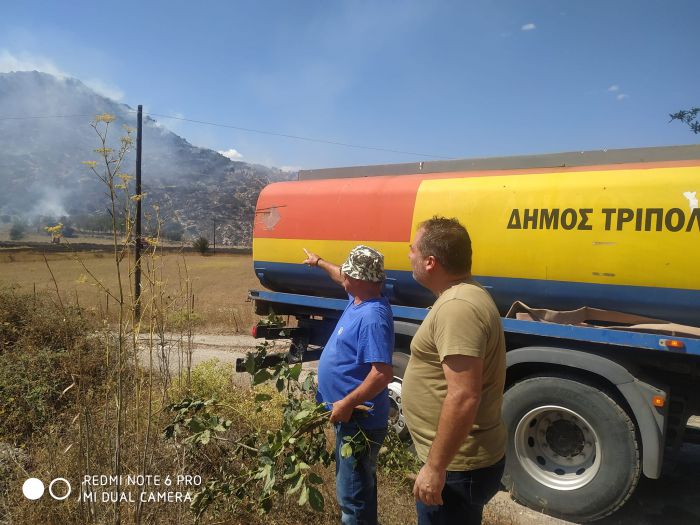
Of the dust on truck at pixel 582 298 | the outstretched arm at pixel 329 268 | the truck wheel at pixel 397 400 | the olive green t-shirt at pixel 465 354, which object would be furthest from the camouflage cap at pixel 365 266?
the truck wheel at pixel 397 400

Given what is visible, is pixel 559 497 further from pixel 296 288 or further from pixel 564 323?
pixel 296 288

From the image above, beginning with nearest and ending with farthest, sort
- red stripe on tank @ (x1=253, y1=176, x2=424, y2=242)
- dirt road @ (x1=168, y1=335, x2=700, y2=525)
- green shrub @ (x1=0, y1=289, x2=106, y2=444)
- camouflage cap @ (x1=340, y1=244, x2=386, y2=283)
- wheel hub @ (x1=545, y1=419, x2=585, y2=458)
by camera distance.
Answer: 1. camouflage cap @ (x1=340, y1=244, x2=386, y2=283)
2. dirt road @ (x1=168, y1=335, x2=700, y2=525)
3. wheel hub @ (x1=545, y1=419, x2=585, y2=458)
4. green shrub @ (x1=0, y1=289, x2=106, y2=444)
5. red stripe on tank @ (x1=253, y1=176, x2=424, y2=242)

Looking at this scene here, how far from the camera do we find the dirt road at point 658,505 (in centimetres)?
352

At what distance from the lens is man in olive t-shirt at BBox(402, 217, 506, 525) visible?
5.49 ft

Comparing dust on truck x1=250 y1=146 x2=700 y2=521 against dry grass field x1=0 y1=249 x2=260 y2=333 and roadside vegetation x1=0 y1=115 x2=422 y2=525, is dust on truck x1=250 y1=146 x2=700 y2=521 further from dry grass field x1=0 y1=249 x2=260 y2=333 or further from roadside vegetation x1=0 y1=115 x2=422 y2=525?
dry grass field x1=0 y1=249 x2=260 y2=333

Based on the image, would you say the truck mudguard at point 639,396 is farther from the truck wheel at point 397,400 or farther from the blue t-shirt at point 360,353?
the blue t-shirt at point 360,353

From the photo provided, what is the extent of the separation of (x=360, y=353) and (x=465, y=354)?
79 centimetres

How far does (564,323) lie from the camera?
3.75 m

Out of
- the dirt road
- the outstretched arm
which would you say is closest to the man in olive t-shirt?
the outstretched arm

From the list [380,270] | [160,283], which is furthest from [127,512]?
[380,270]

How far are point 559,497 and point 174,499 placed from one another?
2.63 metres

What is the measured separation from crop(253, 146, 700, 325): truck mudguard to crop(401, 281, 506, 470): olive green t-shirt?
2.14 meters

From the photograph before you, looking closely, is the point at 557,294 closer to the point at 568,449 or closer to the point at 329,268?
the point at 568,449

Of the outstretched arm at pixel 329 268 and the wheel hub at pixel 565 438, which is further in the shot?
the wheel hub at pixel 565 438
